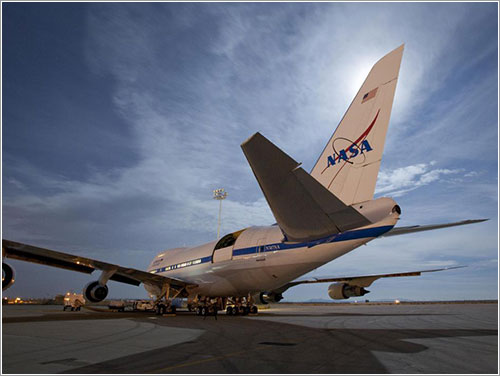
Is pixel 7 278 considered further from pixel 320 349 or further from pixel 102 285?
pixel 102 285

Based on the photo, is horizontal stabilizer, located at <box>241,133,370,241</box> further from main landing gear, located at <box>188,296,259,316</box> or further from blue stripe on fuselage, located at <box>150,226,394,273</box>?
main landing gear, located at <box>188,296,259,316</box>

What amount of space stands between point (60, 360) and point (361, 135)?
31.7 feet

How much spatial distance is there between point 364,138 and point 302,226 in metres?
4.16

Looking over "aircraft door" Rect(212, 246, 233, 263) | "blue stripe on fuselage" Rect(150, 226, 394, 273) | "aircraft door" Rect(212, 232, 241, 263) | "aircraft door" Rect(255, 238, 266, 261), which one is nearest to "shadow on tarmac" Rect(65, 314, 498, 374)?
"blue stripe on fuselage" Rect(150, 226, 394, 273)

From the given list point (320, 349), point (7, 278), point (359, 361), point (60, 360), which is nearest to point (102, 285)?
point (7, 278)

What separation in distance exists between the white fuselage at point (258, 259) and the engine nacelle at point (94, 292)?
234 inches

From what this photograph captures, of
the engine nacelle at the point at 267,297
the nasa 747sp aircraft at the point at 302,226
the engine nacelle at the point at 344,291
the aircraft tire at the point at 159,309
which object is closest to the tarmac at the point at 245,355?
the nasa 747sp aircraft at the point at 302,226

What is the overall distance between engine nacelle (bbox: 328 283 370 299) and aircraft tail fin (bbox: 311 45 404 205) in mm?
13234

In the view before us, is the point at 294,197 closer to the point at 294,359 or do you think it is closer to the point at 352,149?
the point at 294,359

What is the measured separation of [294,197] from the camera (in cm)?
757

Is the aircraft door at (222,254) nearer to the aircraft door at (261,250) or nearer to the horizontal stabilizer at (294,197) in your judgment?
the aircraft door at (261,250)

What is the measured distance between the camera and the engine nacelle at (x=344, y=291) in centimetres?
2234

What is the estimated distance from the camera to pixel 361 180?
10633mm

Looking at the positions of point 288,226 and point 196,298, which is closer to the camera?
point 288,226
